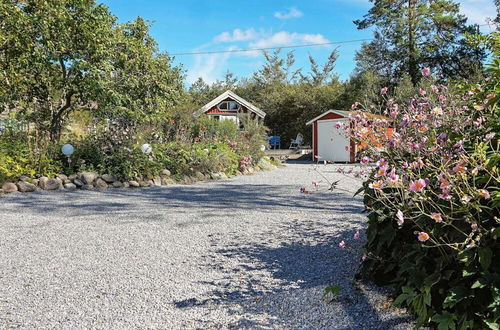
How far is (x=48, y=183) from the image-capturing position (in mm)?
6988

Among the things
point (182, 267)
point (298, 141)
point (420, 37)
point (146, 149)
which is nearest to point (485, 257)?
point (182, 267)

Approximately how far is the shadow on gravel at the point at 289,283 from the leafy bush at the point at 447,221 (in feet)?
0.82

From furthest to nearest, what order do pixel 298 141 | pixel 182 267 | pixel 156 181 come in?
1. pixel 298 141
2. pixel 156 181
3. pixel 182 267

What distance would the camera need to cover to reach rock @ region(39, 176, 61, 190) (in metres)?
6.96

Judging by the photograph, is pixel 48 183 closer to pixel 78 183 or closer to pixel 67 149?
pixel 78 183

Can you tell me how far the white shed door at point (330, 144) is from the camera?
1739cm

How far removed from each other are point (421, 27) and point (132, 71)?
18921mm

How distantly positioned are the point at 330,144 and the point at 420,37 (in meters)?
10.2

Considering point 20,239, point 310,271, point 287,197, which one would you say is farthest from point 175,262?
point 287,197

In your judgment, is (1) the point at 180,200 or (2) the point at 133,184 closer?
(1) the point at 180,200

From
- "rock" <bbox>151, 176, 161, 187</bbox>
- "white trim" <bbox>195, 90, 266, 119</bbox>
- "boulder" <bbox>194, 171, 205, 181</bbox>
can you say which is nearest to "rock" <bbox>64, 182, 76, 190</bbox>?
"rock" <bbox>151, 176, 161, 187</bbox>

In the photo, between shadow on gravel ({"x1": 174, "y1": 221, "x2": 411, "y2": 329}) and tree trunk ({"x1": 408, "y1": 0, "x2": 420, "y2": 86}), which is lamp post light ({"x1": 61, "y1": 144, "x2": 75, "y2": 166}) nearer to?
shadow on gravel ({"x1": 174, "y1": 221, "x2": 411, "y2": 329})

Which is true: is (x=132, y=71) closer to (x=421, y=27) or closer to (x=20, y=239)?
(x=20, y=239)

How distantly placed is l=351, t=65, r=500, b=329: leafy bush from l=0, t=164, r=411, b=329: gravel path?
0.37 m
